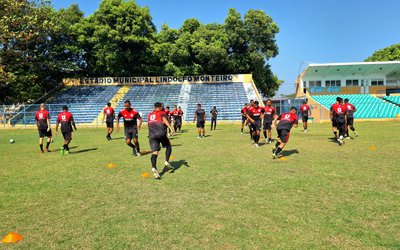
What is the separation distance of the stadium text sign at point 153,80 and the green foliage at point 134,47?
2.83 ft

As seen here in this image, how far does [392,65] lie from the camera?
42906mm

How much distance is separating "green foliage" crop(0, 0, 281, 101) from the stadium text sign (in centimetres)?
86

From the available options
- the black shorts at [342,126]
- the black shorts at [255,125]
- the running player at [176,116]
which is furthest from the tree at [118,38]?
the black shorts at [342,126]

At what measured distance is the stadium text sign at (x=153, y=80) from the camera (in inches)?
1521

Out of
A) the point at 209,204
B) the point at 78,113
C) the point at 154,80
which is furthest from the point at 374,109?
the point at 209,204

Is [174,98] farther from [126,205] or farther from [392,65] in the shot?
[392,65]

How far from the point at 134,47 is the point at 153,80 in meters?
4.72

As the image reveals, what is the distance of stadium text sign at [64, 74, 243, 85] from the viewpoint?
38.6 metres

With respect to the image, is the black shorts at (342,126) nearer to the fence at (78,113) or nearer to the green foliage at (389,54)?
the fence at (78,113)

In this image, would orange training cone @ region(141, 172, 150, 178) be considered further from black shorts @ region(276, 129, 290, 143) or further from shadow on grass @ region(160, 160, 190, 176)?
black shorts @ region(276, 129, 290, 143)

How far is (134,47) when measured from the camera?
37.7 meters

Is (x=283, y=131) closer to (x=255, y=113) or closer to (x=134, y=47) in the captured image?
(x=255, y=113)

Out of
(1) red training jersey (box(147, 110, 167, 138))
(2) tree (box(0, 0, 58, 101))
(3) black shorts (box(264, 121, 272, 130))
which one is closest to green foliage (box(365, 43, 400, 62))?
(3) black shorts (box(264, 121, 272, 130))

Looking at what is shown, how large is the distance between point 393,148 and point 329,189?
6.56 meters
